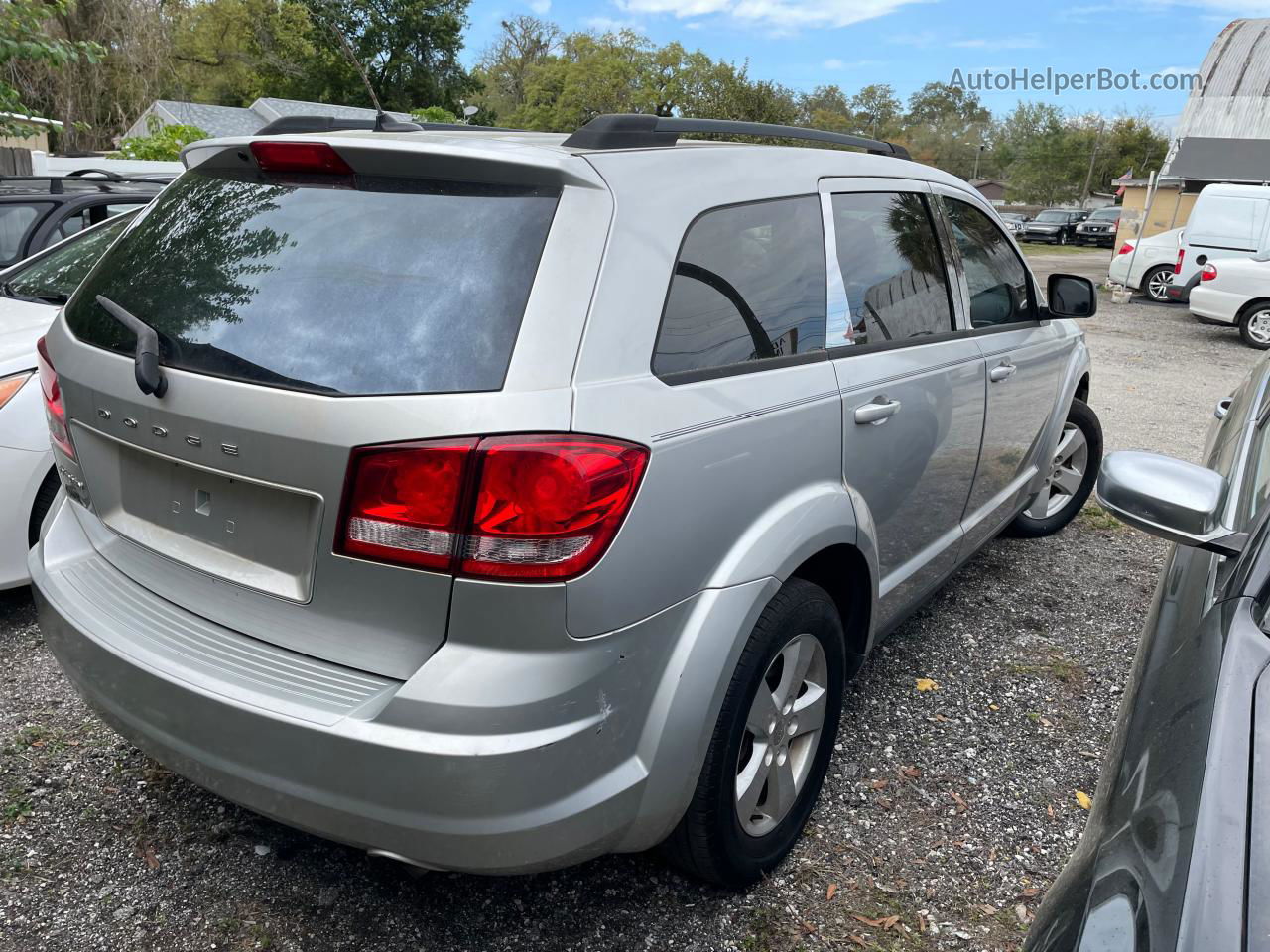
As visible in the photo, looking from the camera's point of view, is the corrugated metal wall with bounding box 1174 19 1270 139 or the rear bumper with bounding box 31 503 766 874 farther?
the corrugated metal wall with bounding box 1174 19 1270 139

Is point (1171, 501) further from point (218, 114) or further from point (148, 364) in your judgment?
point (218, 114)

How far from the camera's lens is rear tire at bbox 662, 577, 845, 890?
2.14m

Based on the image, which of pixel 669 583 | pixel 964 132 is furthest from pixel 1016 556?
pixel 964 132

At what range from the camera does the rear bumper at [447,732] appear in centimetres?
172

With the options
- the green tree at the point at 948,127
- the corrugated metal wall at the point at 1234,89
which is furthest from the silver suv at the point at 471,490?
the green tree at the point at 948,127

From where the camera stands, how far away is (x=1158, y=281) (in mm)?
18828

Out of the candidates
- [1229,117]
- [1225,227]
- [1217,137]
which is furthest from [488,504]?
[1229,117]

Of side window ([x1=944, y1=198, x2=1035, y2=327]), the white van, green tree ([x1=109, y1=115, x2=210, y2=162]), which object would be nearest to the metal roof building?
the white van

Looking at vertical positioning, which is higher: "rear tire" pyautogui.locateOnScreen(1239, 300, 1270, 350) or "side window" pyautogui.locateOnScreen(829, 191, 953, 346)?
"side window" pyautogui.locateOnScreen(829, 191, 953, 346)

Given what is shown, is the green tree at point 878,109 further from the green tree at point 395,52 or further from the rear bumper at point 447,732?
the rear bumper at point 447,732

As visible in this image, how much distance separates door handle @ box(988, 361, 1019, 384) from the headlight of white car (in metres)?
3.54

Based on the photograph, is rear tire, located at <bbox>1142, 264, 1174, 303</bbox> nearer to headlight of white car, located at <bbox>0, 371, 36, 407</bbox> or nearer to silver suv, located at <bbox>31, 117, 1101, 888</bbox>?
silver suv, located at <bbox>31, 117, 1101, 888</bbox>

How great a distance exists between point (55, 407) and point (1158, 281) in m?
20.5

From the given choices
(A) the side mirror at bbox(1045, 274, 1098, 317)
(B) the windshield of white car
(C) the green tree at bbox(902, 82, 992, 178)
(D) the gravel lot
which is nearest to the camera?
(D) the gravel lot
